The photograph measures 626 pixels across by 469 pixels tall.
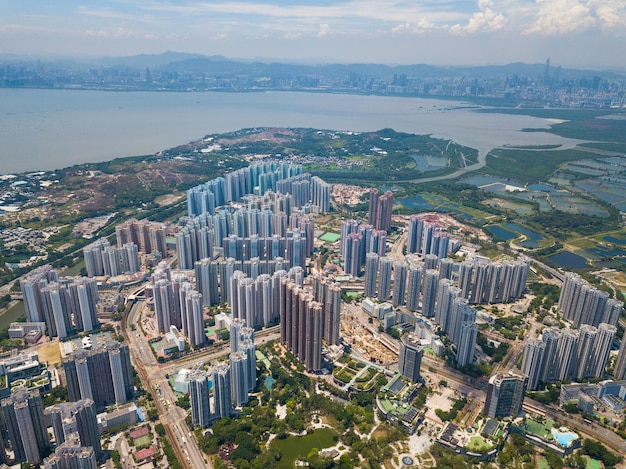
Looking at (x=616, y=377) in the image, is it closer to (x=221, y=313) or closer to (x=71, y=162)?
(x=221, y=313)

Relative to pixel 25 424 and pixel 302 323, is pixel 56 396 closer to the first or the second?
pixel 25 424

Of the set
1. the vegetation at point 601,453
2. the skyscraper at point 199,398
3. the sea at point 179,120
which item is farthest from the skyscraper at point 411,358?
the sea at point 179,120

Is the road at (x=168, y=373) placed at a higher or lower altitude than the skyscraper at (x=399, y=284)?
lower

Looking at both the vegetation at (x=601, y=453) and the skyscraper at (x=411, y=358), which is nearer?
the vegetation at (x=601, y=453)

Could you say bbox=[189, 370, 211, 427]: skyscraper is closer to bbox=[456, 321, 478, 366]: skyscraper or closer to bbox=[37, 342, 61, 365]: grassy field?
bbox=[37, 342, 61, 365]: grassy field

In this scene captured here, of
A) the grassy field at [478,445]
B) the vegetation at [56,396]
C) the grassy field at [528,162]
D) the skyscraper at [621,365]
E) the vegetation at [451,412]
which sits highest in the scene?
the grassy field at [528,162]

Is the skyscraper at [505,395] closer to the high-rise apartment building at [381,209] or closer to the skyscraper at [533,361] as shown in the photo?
the skyscraper at [533,361]

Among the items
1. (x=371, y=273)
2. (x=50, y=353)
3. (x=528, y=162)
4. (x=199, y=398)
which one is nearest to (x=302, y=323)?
(x=199, y=398)
